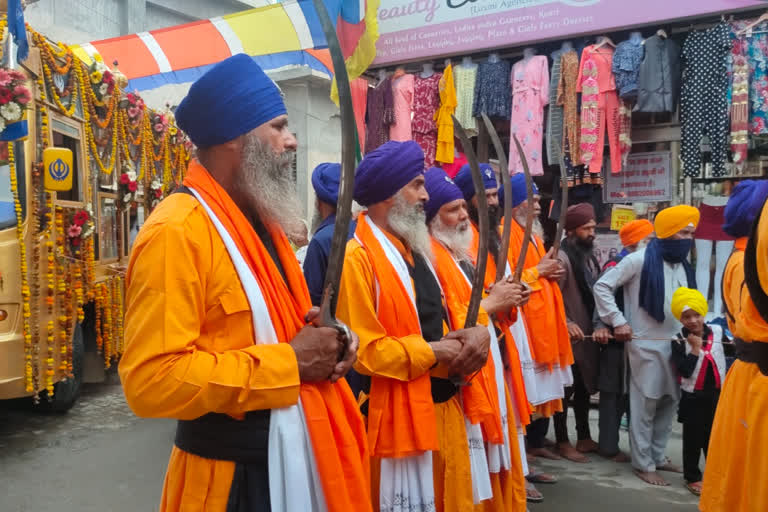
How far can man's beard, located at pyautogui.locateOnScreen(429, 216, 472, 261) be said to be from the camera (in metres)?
3.09

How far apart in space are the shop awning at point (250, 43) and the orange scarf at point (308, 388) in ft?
18.2

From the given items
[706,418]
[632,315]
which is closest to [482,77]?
[632,315]

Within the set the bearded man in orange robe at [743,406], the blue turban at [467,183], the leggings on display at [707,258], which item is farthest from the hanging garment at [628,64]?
the bearded man in orange robe at [743,406]

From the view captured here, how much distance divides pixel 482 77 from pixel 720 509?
5000 mm

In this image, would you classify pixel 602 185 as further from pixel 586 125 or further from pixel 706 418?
pixel 706 418

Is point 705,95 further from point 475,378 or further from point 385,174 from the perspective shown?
point 475,378

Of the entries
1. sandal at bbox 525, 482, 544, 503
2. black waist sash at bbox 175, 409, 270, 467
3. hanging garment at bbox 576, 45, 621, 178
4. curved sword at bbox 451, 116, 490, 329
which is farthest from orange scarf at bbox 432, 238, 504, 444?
hanging garment at bbox 576, 45, 621, 178

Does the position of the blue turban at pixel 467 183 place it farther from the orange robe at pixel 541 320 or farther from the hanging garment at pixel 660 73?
the hanging garment at pixel 660 73

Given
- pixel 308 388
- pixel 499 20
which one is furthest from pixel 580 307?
pixel 308 388

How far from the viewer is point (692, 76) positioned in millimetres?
5707

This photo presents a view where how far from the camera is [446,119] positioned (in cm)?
693

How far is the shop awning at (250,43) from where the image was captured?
7.00 metres

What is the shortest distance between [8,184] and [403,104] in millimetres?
3872

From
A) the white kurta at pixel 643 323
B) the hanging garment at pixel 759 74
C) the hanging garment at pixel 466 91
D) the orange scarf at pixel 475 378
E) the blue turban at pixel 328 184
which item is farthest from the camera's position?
the hanging garment at pixel 466 91
